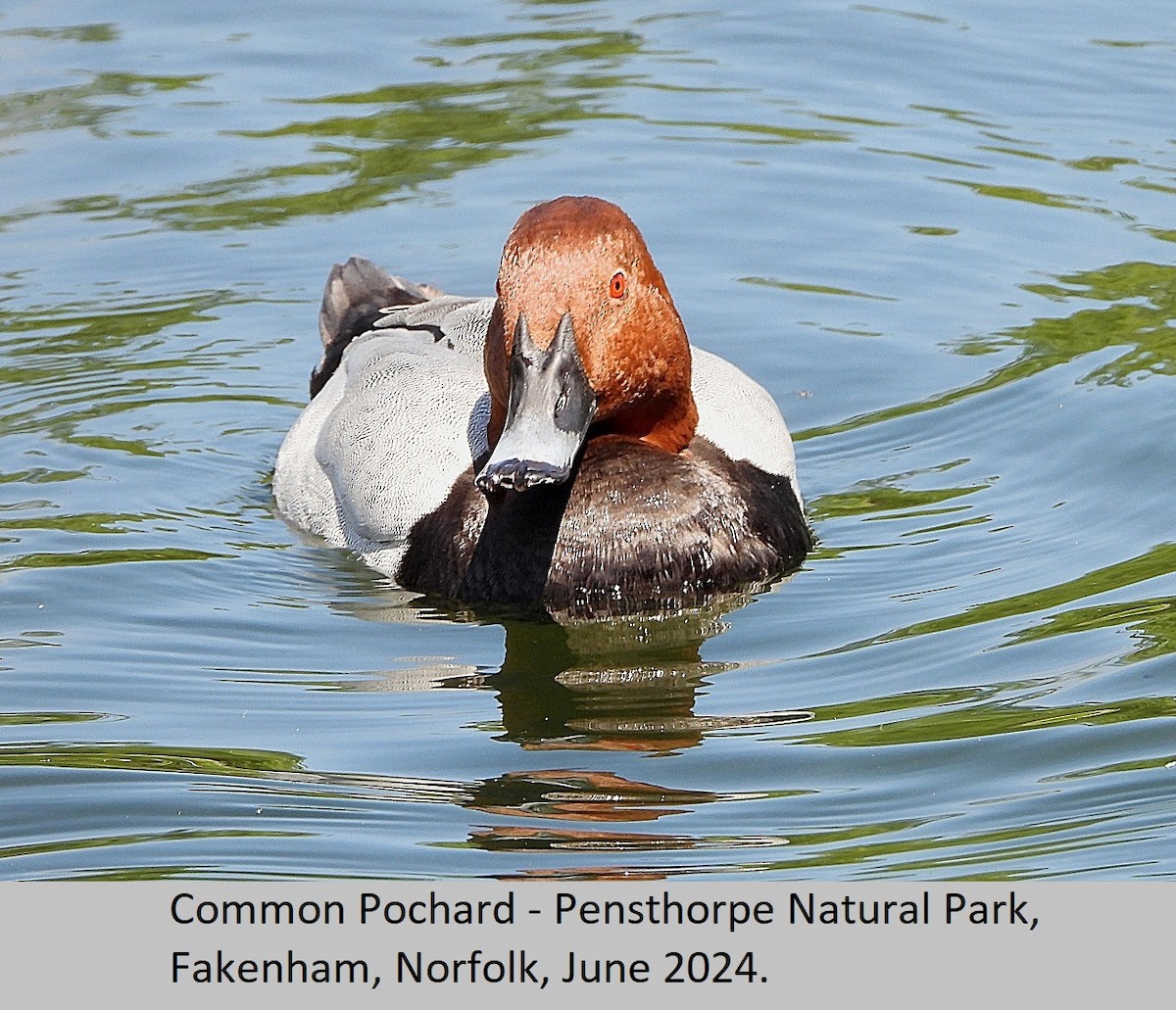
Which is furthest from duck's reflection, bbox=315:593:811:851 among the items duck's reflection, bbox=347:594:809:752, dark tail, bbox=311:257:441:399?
dark tail, bbox=311:257:441:399

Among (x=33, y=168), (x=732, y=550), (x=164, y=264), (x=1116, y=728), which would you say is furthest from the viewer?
(x=33, y=168)

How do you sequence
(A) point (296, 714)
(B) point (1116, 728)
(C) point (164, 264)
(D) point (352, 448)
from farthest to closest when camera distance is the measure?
(C) point (164, 264), (D) point (352, 448), (A) point (296, 714), (B) point (1116, 728)

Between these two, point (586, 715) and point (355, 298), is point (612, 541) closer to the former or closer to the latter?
point (586, 715)

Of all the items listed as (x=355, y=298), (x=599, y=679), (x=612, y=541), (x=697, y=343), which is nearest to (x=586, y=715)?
(x=599, y=679)

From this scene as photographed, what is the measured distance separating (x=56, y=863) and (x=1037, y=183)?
720 cm

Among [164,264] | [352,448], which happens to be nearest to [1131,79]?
[164,264]

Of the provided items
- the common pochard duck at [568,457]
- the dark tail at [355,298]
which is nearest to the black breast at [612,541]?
the common pochard duck at [568,457]

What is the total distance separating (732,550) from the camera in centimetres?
677

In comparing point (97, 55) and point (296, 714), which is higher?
point (97, 55)

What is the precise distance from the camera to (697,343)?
9.45 m

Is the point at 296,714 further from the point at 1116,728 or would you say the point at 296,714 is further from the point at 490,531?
the point at 1116,728

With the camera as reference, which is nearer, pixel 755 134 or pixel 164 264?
pixel 164 264

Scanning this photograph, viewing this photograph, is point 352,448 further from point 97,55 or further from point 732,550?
point 97,55

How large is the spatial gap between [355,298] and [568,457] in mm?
2883
